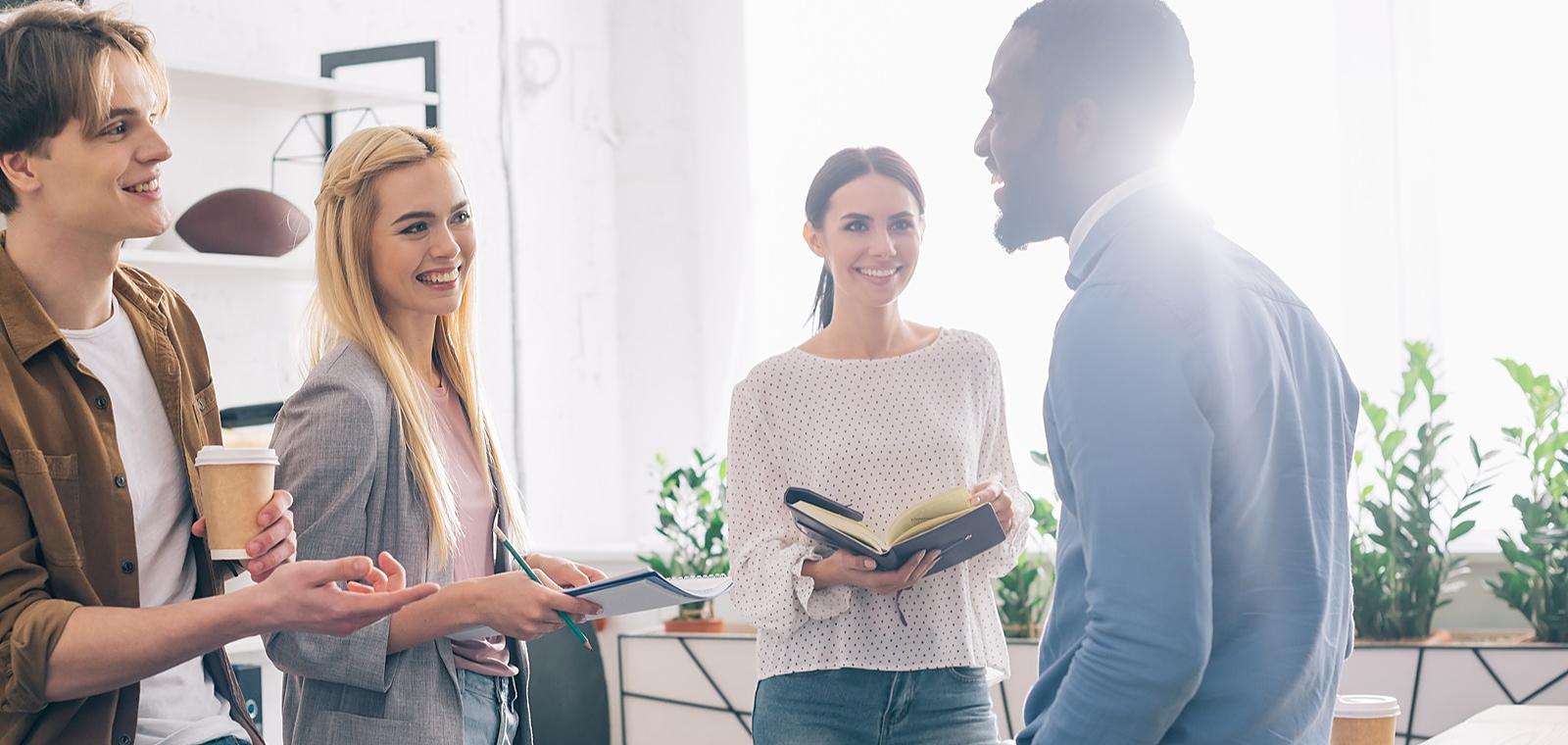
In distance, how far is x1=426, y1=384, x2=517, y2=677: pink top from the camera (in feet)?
5.93

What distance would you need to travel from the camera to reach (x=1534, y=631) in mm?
2982

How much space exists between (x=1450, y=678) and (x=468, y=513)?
2108mm

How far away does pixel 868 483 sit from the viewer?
7.28 feet

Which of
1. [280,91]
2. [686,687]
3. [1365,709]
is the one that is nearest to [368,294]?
[1365,709]

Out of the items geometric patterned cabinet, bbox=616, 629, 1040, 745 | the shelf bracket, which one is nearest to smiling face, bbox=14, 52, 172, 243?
the shelf bracket

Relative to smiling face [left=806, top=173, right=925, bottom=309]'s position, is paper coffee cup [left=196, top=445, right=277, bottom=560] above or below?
below

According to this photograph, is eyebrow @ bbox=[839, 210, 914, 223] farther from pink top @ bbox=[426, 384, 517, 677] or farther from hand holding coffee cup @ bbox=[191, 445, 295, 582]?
hand holding coffee cup @ bbox=[191, 445, 295, 582]

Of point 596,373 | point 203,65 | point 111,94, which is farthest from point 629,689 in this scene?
point 111,94

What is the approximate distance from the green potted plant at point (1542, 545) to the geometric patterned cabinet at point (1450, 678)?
119 millimetres

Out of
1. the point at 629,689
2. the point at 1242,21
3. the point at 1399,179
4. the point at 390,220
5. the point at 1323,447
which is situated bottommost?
the point at 629,689

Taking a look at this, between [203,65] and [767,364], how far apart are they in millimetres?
1382

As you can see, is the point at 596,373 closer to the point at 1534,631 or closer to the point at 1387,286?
the point at 1387,286

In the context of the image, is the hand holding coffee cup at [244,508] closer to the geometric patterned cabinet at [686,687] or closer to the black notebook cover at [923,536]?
the black notebook cover at [923,536]

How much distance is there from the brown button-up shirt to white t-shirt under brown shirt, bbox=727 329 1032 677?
0.95 meters
